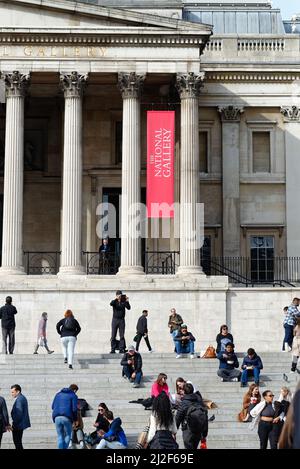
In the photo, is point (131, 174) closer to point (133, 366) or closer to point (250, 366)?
point (133, 366)

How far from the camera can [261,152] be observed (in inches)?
1809

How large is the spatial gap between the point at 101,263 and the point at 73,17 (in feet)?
32.1

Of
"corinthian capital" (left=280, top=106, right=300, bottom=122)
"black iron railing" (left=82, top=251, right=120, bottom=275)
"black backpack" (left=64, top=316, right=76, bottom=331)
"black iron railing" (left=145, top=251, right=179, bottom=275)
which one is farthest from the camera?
"corinthian capital" (left=280, top=106, right=300, bottom=122)

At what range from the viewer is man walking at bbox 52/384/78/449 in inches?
791

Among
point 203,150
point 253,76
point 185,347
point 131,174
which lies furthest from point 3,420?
point 253,76

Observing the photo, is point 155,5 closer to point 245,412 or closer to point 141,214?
point 141,214

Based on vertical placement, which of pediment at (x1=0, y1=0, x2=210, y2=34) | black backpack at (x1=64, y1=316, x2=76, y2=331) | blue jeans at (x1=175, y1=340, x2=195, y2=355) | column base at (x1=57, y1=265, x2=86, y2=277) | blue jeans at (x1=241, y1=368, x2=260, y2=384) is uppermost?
pediment at (x1=0, y1=0, x2=210, y2=34)

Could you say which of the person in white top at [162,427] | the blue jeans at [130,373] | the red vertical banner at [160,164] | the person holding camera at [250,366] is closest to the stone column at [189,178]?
the red vertical banner at [160,164]

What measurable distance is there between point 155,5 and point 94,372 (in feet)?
77.5

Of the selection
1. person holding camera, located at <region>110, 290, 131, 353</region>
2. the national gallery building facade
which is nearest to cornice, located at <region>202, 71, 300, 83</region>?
the national gallery building facade

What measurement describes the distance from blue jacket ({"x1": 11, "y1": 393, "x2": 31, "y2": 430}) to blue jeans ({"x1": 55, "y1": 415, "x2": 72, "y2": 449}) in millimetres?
691

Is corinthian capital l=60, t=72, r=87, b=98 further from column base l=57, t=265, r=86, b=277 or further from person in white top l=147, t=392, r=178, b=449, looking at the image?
person in white top l=147, t=392, r=178, b=449

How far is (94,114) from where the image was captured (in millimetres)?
44188
